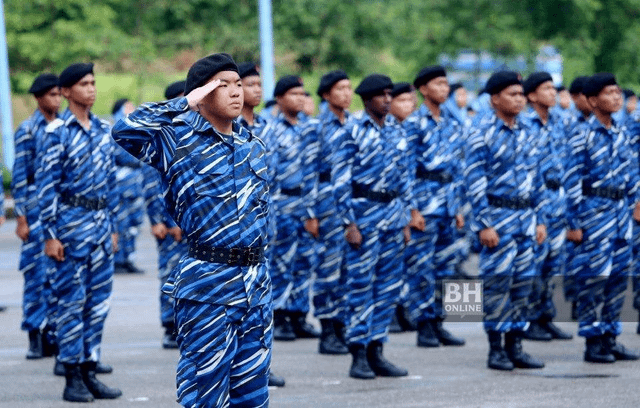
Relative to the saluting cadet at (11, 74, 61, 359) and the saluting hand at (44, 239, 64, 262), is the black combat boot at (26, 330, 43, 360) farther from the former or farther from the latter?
the saluting hand at (44, 239, 64, 262)

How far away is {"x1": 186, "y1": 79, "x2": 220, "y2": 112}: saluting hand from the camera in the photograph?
6.89 metres

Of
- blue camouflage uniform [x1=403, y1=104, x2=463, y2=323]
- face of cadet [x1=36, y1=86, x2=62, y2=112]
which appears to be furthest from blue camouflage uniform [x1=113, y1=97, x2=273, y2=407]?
blue camouflage uniform [x1=403, y1=104, x2=463, y2=323]


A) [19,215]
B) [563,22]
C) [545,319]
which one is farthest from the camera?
[563,22]

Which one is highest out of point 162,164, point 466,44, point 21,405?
point 466,44

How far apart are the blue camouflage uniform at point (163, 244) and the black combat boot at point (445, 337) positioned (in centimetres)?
222

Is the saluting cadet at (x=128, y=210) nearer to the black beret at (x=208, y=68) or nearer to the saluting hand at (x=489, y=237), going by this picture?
the saluting hand at (x=489, y=237)

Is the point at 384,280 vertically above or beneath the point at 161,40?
beneath

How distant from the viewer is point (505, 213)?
10.8m

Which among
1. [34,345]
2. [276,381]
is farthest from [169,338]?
[276,381]

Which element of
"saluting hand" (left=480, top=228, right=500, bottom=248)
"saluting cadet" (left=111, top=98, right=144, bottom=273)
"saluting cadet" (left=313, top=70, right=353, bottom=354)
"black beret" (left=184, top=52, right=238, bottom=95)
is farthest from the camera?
"saluting cadet" (left=111, top=98, right=144, bottom=273)

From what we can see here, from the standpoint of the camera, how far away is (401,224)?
10.7 m

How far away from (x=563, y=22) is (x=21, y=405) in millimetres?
19134

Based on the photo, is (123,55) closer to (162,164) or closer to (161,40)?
(161,40)

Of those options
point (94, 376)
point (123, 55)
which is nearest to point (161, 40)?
point (123, 55)
